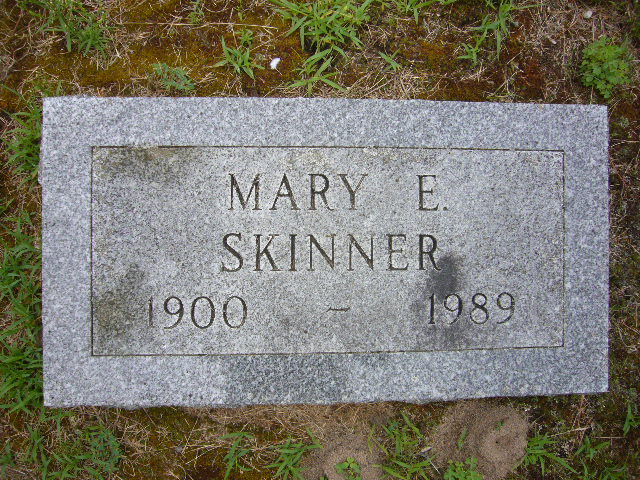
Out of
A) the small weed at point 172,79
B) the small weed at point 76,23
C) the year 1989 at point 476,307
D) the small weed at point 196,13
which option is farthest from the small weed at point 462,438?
the small weed at point 76,23

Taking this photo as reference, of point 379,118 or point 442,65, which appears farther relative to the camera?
point 442,65

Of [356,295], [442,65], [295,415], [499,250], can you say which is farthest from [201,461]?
[442,65]

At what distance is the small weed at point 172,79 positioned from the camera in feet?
7.59

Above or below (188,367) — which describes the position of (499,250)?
above

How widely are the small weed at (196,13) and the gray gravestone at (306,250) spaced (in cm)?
62

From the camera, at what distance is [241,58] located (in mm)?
2357

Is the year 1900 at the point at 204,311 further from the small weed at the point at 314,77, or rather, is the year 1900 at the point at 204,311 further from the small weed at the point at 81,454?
the small weed at the point at 314,77

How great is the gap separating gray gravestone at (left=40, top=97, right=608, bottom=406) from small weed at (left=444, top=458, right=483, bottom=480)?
1.76 feet

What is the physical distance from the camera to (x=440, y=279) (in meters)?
2.08

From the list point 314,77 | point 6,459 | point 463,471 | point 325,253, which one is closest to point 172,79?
point 314,77

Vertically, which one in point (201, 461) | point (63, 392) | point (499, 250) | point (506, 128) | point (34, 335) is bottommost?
point (201, 461)

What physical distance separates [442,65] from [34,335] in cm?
257

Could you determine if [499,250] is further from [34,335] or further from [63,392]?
[34,335]

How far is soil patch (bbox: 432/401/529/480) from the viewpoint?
7.84 ft
